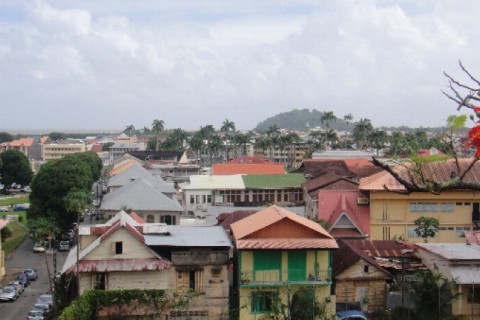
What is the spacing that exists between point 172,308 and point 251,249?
3.39m

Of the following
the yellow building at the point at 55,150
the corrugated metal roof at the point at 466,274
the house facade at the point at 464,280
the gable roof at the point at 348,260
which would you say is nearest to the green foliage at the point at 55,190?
the gable roof at the point at 348,260

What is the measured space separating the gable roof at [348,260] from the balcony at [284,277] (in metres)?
1.29

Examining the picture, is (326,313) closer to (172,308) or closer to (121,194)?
(172,308)

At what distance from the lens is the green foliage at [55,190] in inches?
1850

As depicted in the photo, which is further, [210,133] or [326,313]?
[210,133]

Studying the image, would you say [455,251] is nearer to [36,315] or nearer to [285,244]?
[285,244]

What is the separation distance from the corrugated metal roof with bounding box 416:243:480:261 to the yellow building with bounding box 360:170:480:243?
32.4 feet

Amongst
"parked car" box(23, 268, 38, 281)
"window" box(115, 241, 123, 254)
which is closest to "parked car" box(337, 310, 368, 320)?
"window" box(115, 241, 123, 254)

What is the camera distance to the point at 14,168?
282 feet

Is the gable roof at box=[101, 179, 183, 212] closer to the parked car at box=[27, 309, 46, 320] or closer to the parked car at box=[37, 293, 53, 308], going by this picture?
the parked car at box=[37, 293, 53, 308]

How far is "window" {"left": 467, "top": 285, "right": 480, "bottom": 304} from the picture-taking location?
23297 millimetres

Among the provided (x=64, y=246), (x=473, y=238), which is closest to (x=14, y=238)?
(x=64, y=246)

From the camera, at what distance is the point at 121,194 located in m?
45.5

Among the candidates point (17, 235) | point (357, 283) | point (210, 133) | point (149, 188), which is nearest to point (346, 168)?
point (149, 188)
